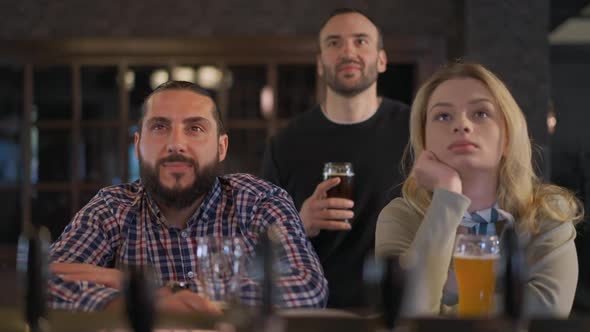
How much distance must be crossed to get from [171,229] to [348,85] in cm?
94

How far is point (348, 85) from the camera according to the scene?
2.91 meters

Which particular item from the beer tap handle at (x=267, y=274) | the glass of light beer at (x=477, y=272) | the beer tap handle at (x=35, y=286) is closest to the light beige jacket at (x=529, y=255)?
the glass of light beer at (x=477, y=272)

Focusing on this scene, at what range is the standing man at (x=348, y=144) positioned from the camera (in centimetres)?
275

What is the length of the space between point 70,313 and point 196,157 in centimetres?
97

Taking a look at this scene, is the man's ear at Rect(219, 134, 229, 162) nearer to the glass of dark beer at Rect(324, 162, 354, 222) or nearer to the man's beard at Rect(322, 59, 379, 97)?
the glass of dark beer at Rect(324, 162, 354, 222)

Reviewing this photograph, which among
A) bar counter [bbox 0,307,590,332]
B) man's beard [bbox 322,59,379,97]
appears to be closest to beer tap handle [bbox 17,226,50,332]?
bar counter [bbox 0,307,590,332]

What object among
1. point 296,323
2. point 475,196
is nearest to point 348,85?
point 475,196

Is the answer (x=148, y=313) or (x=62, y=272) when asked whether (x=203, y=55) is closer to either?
(x=62, y=272)

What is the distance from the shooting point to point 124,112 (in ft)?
17.3

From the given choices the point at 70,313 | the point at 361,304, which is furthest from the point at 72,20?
the point at 70,313

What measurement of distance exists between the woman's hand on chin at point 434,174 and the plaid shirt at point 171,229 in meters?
0.36

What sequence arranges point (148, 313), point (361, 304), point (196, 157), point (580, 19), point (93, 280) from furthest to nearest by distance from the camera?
point (580, 19), point (361, 304), point (196, 157), point (93, 280), point (148, 313)

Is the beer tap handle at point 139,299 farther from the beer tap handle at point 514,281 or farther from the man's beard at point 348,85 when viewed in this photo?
the man's beard at point 348,85

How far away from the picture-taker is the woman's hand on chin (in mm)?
1888
